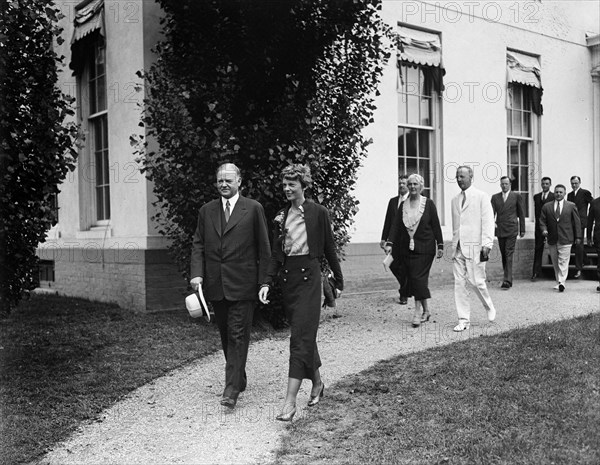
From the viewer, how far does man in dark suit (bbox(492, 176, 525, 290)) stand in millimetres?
12797

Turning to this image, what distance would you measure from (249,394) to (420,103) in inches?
351

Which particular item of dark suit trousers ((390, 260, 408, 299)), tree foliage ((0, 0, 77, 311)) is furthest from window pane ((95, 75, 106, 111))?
dark suit trousers ((390, 260, 408, 299))

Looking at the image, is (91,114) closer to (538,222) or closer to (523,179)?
(538,222)

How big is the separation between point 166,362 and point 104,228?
4.95 meters

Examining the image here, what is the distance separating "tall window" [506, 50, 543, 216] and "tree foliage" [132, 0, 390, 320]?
7434 mm

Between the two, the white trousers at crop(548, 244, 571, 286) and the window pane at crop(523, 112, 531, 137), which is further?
the window pane at crop(523, 112, 531, 137)

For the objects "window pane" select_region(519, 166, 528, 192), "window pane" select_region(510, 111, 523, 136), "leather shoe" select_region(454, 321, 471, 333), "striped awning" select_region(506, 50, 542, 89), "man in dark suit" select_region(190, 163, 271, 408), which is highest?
"striped awning" select_region(506, 50, 542, 89)

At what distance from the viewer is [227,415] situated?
5309 millimetres

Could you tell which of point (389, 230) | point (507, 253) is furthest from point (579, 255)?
point (389, 230)

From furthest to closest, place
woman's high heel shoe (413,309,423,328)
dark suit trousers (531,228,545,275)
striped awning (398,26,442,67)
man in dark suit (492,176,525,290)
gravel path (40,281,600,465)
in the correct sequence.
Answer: dark suit trousers (531,228,545,275) < man in dark suit (492,176,525,290) < striped awning (398,26,442,67) < woman's high heel shoe (413,309,423,328) < gravel path (40,281,600,465)

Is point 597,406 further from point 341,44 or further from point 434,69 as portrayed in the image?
point 434,69

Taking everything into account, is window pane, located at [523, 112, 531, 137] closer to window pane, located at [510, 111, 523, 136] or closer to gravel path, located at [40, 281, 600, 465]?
window pane, located at [510, 111, 523, 136]

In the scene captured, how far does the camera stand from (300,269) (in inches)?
210

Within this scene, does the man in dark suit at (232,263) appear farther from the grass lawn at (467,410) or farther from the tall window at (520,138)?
the tall window at (520,138)
